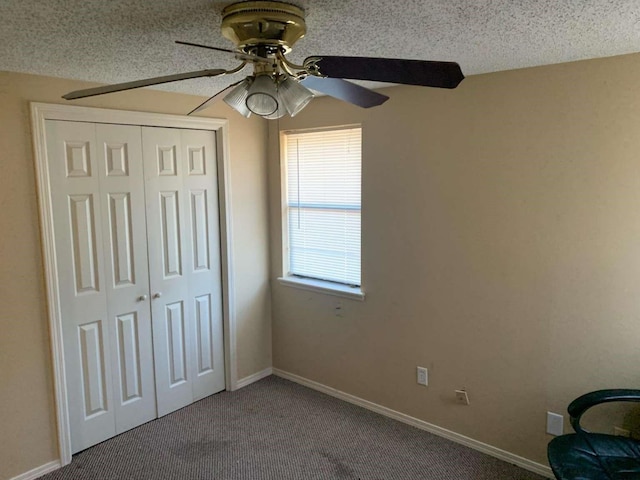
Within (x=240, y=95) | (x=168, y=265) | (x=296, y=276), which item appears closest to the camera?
(x=240, y=95)

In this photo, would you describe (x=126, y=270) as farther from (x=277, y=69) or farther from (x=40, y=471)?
(x=277, y=69)

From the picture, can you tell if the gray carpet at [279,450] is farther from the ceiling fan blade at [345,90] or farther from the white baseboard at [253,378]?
the ceiling fan blade at [345,90]

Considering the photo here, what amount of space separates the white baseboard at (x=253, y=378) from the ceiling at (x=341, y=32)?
95.7 inches

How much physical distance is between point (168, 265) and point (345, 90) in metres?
2.05

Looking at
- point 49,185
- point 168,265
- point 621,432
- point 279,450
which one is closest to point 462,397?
point 621,432

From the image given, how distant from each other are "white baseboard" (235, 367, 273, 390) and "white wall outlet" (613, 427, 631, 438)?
252 centimetres

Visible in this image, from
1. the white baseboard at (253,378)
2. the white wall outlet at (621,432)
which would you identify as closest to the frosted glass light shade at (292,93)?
the white wall outlet at (621,432)

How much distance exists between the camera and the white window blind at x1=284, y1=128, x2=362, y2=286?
3.39 meters

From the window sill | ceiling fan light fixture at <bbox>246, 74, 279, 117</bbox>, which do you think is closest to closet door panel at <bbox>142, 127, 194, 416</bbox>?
the window sill

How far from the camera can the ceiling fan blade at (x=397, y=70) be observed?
50.7 inches

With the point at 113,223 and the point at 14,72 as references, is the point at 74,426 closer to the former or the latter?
the point at 113,223

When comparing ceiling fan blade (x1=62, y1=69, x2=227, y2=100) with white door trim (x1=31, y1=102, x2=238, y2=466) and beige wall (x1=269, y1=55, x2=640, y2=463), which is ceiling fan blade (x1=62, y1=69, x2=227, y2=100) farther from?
beige wall (x1=269, y1=55, x2=640, y2=463)

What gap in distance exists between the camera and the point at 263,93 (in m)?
1.56

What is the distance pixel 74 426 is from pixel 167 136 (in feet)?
6.27
